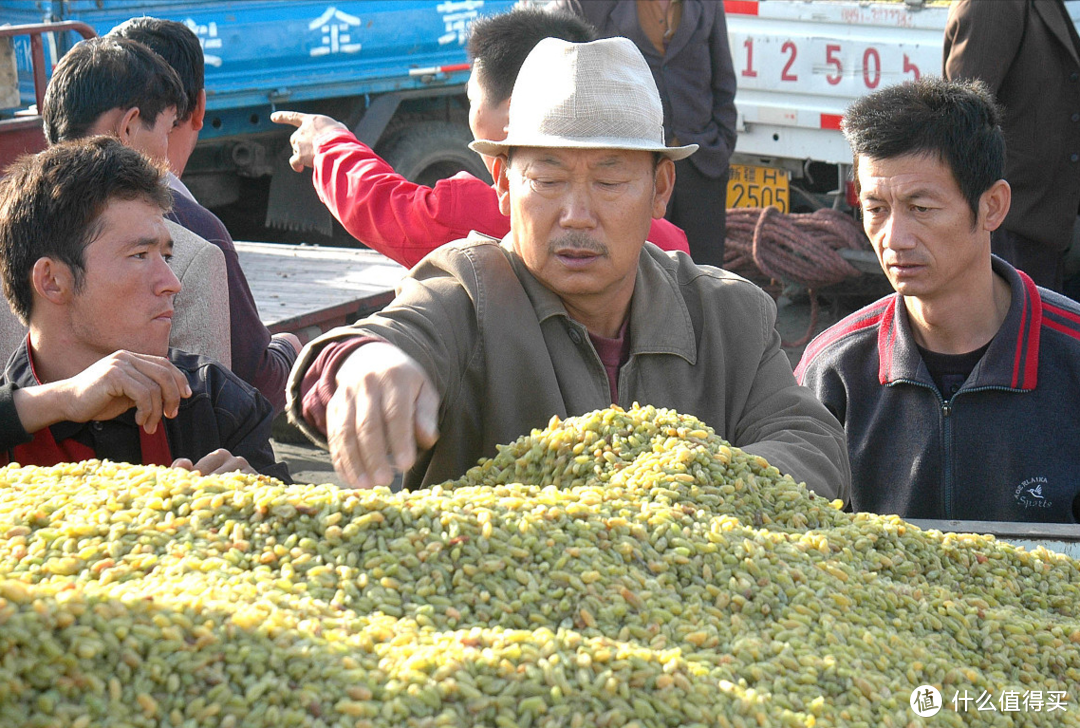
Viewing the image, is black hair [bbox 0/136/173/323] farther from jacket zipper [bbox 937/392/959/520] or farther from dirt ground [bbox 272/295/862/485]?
jacket zipper [bbox 937/392/959/520]

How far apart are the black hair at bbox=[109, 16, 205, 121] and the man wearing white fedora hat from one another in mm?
1601

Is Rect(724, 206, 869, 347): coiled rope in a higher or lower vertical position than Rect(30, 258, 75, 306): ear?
lower

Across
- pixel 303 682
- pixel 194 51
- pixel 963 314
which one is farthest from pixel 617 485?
pixel 194 51

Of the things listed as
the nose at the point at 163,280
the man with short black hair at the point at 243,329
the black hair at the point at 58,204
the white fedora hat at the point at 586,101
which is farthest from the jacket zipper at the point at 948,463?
the black hair at the point at 58,204

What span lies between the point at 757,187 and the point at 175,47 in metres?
4.40

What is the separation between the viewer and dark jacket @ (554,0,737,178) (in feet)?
17.4

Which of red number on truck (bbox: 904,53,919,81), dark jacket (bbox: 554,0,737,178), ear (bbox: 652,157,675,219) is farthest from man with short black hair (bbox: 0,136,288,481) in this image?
red number on truck (bbox: 904,53,919,81)

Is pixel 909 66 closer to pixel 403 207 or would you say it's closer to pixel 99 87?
pixel 403 207

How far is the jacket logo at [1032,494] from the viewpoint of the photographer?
8.79 ft

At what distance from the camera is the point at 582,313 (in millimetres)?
2451

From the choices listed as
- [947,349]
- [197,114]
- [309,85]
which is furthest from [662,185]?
[309,85]

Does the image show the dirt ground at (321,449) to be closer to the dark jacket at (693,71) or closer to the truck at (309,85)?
the dark jacket at (693,71)

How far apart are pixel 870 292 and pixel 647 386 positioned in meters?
5.14

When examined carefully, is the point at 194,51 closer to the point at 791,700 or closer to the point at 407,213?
the point at 407,213
